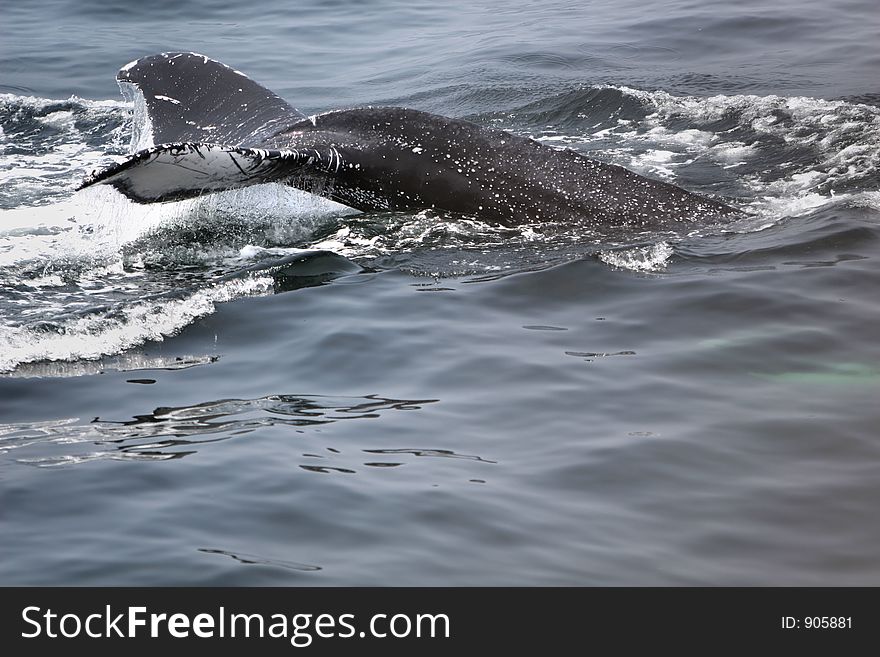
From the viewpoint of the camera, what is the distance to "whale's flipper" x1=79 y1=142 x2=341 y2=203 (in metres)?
6.57

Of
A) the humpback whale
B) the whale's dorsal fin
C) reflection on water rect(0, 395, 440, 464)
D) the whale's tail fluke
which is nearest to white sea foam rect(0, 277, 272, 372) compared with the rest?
the whale's tail fluke

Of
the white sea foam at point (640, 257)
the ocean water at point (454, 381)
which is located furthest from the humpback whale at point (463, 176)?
the white sea foam at point (640, 257)

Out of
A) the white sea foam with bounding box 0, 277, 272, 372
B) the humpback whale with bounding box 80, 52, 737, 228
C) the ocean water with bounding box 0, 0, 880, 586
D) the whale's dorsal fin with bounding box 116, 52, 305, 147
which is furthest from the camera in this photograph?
the whale's dorsal fin with bounding box 116, 52, 305, 147

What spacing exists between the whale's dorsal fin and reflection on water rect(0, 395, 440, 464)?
3.89 metres

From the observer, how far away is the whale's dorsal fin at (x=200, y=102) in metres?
9.31

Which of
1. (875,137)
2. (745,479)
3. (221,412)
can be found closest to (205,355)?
(221,412)

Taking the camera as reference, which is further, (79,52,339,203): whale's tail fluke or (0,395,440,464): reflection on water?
(79,52,339,203): whale's tail fluke

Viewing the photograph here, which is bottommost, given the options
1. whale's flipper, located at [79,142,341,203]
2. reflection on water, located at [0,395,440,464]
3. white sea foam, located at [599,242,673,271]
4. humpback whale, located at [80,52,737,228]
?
reflection on water, located at [0,395,440,464]

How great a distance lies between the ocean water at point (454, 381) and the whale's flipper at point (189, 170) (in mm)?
663

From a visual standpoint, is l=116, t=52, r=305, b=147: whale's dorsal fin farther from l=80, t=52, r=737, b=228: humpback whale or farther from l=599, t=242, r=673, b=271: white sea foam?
l=599, t=242, r=673, b=271: white sea foam

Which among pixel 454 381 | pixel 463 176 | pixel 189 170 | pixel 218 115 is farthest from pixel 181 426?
pixel 218 115

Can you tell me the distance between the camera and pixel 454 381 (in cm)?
601

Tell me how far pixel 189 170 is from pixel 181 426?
6.53 ft

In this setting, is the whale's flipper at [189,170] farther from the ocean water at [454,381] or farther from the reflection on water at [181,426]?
the reflection on water at [181,426]
